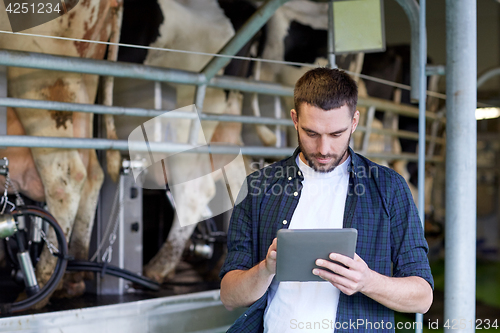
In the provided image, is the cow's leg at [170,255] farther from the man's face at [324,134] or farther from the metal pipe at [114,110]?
the man's face at [324,134]

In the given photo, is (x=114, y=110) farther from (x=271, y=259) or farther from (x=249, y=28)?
(x=271, y=259)

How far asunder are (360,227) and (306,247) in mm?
271

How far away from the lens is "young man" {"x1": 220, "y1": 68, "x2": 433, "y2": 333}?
3.98ft

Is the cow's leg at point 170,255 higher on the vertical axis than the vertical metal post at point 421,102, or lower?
lower

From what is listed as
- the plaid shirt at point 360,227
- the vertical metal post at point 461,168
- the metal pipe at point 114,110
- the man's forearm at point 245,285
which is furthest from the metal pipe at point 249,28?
the man's forearm at point 245,285

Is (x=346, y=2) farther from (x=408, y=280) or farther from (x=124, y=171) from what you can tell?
(x=408, y=280)

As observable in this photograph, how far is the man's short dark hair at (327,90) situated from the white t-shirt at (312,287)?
0.21m

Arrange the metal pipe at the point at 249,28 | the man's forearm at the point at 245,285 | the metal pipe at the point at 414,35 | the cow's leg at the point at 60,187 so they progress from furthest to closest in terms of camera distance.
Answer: the cow's leg at the point at 60,187 < the metal pipe at the point at 249,28 < the metal pipe at the point at 414,35 < the man's forearm at the point at 245,285

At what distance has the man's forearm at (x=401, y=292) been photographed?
3.65ft

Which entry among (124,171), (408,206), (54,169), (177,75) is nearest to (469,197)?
(408,206)

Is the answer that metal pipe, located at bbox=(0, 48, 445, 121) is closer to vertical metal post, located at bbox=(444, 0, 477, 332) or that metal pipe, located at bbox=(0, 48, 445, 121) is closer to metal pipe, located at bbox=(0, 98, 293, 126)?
metal pipe, located at bbox=(0, 98, 293, 126)

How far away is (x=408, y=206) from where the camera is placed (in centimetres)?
126

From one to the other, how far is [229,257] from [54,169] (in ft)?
4.88

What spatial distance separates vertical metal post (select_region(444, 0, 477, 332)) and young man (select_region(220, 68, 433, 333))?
694mm
